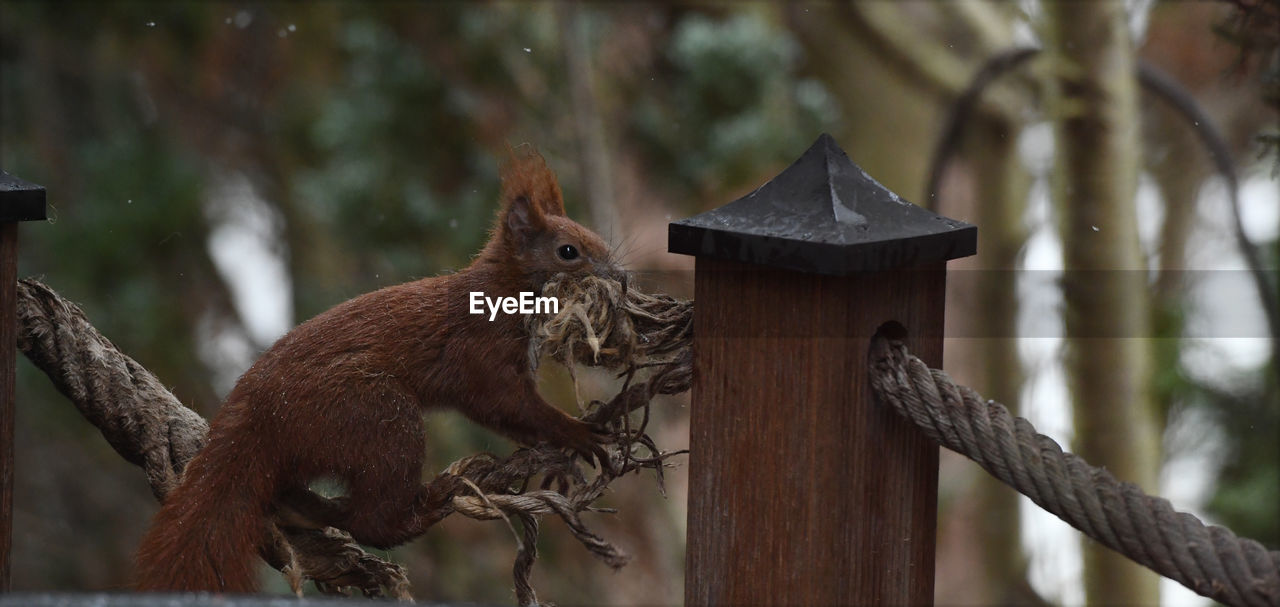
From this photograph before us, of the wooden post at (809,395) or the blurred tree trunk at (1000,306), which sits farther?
the blurred tree trunk at (1000,306)

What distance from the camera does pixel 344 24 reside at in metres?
3.86

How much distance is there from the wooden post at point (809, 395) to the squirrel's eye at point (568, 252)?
0.78ft

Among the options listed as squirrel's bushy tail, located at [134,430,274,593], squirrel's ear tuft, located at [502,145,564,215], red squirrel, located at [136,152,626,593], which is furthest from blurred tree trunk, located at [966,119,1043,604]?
squirrel's bushy tail, located at [134,430,274,593]

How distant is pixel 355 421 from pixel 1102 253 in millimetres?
2043

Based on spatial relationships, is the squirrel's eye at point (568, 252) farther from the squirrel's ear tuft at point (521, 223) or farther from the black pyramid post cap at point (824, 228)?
the black pyramid post cap at point (824, 228)

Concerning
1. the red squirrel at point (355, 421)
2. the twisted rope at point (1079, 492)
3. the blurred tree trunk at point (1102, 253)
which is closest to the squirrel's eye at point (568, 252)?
the red squirrel at point (355, 421)

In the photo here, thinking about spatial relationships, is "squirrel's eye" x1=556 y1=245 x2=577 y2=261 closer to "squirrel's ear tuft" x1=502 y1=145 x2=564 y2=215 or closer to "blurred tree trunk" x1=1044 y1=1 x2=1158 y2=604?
"squirrel's ear tuft" x1=502 y1=145 x2=564 y2=215

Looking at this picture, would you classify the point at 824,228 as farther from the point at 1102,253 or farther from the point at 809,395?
the point at 1102,253

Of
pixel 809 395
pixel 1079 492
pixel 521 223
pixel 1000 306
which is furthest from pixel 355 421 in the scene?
pixel 1000 306

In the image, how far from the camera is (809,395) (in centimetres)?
88

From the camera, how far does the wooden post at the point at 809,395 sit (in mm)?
875

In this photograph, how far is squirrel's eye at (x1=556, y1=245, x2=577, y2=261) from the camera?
3.78 feet

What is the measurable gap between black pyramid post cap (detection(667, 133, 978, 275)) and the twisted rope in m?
0.08

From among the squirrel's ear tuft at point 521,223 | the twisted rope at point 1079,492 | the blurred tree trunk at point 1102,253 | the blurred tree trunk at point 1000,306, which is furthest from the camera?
the blurred tree trunk at point 1000,306
